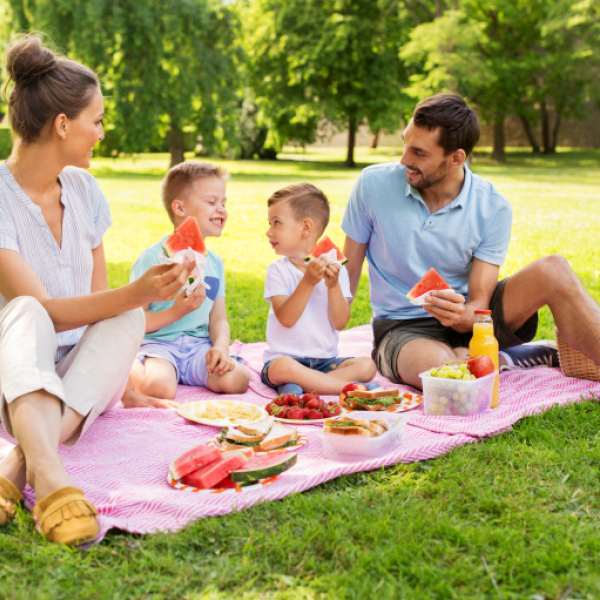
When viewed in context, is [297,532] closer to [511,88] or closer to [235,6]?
[235,6]

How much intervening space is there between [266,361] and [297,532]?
204 centimetres

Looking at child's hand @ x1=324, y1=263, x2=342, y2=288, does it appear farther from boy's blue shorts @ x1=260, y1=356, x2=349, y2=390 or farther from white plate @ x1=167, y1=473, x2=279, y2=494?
white plate @ x1=167, y1=473, x2=279, y2=494

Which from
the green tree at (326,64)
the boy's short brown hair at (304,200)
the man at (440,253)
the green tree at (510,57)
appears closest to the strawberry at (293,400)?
the man at (440,253)

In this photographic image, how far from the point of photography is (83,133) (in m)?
3.35

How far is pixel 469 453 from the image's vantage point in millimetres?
3326

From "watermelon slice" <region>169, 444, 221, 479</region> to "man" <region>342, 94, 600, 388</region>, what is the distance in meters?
1.61

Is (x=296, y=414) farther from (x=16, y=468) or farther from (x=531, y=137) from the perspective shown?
(x=531, y=137)

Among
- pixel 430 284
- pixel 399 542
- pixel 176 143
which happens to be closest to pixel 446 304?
pixel 430 284

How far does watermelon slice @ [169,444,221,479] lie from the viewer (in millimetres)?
3020

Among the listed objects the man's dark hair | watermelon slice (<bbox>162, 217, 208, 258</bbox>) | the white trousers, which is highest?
the man's dark hair

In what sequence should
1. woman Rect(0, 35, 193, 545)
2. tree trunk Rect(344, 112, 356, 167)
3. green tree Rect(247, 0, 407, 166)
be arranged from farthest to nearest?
tree trunk Rect(344, 112, 356, 167) < green tree Rect(247, 0, 407, 166) < woman Rect(0, 35, 193, 545)

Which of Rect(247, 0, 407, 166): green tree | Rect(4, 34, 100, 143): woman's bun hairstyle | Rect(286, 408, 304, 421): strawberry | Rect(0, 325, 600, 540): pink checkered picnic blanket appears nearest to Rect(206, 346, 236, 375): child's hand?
Rect(0, 325, 600, 540): pink checkered picnic blanket

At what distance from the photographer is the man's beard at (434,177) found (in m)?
4.46

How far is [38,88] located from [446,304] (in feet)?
7.76
